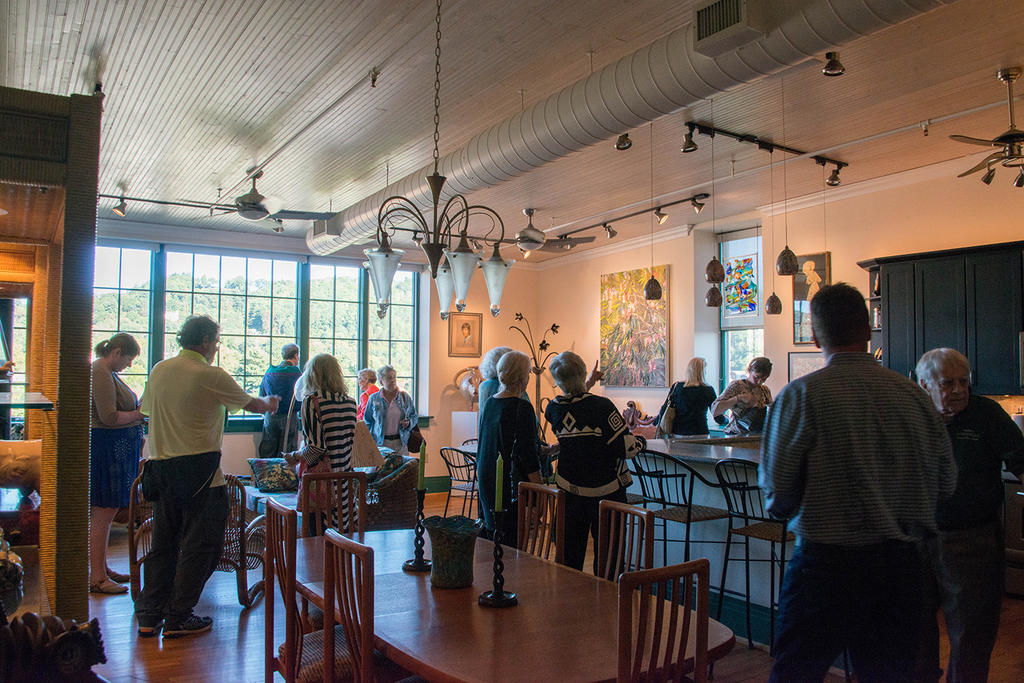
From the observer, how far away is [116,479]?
4.83 metres

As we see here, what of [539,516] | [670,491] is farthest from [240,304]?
[539,516]

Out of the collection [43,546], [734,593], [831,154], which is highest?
[831,154]

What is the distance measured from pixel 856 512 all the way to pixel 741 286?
707 cm

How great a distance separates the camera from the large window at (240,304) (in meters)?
9.12

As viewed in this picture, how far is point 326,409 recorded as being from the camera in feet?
13.7

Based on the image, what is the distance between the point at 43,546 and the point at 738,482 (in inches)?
138

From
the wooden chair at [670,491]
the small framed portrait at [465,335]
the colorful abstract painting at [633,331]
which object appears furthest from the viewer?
the small framed portrait at [465,335]

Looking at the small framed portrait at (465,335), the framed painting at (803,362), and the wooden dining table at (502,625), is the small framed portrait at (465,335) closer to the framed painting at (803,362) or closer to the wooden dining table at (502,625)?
the framed painting at (803,362)

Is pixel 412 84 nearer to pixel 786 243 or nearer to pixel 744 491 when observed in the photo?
pixel 744 491

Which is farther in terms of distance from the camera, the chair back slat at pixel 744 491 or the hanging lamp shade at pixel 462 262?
the chair back slat at pixel 744 491

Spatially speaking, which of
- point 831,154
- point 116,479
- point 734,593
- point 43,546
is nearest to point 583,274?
point 831,154

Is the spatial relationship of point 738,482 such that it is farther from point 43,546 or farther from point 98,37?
point 98,37

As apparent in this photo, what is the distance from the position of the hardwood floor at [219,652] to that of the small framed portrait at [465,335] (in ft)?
20.0

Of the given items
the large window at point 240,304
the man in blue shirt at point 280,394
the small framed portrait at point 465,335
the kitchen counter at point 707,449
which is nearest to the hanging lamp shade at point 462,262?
the kitchen counter at point 707,449
